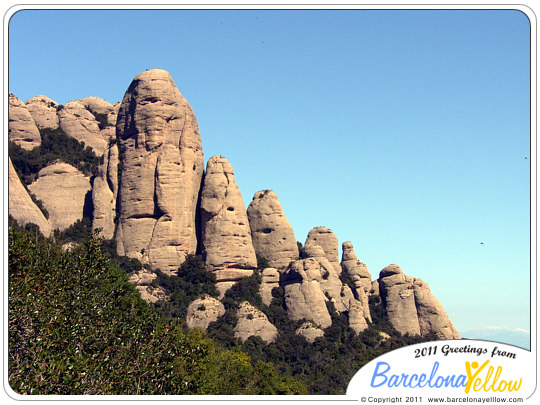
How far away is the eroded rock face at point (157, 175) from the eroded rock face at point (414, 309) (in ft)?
98.0

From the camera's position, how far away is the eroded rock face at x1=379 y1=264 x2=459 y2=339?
10856 cm

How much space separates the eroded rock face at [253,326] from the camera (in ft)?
305

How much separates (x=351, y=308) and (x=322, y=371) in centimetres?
1608

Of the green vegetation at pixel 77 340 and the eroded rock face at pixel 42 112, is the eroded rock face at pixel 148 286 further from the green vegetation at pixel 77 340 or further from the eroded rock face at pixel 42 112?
the green vegetation at pixel 77 340

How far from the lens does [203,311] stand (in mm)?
94500

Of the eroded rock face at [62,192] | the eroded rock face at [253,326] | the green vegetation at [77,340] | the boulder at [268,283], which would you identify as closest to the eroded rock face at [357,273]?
the boulder at [268,283]

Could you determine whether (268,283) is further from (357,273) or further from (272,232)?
(357,273)

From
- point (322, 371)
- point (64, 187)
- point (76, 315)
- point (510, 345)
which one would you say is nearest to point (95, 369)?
point (76, 315)

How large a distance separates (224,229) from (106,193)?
16905mm

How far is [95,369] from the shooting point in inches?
→ 1093

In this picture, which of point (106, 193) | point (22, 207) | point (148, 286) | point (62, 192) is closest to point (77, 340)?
Answer: point (148, 286)

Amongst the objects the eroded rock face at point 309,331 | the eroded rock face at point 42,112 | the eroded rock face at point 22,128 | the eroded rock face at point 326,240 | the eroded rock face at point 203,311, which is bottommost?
the eroded rock face at point 309,331

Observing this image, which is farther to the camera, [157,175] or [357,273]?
[357,273]
